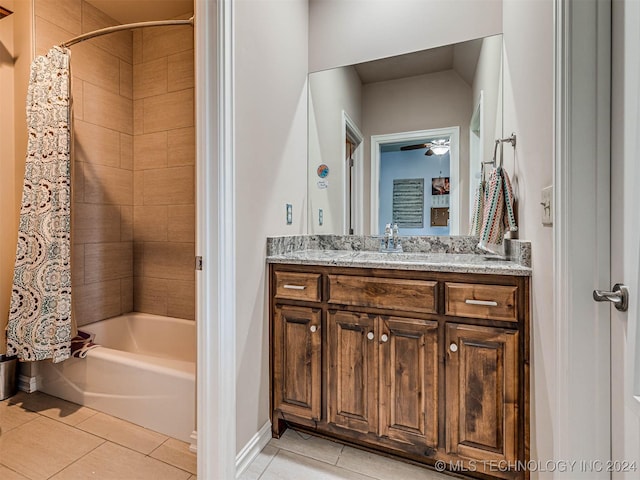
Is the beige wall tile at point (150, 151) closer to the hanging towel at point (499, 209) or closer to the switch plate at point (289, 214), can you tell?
the switch plate at point (289, 214)

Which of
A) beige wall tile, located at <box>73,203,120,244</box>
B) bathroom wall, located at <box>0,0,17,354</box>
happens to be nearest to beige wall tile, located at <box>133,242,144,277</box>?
beige wall tile, located at <box>73,203,120,244</box>

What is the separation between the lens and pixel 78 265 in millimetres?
2266

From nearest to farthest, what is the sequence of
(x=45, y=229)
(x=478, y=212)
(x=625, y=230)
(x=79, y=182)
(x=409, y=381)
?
(x=625, y=230)
(x=409, y=381)
(x=478, y=212)
(x=45, y=229)
(x=79, y=182)

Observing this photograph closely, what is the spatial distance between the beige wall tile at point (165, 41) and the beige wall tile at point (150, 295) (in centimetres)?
182

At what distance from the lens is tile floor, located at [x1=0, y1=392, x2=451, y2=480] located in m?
1.41

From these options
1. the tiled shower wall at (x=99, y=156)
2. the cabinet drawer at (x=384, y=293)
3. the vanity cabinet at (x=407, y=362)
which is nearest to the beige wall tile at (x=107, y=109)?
the tiled shower wall at (x=99, y=156)

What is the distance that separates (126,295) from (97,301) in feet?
0.81

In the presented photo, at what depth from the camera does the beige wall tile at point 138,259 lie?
104 inches

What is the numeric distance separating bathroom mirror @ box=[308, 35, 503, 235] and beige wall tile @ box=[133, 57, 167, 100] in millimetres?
1270

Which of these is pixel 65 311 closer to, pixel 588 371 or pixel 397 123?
pixel 397 123

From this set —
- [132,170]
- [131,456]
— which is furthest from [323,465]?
[132,170]

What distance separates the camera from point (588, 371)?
2.93 feet

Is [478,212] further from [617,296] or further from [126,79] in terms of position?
[126,79]

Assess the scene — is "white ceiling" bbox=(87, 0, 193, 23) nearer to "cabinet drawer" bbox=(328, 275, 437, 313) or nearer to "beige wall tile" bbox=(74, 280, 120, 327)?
"beige wall tile" bbox=(74, 280, 120, 327)
